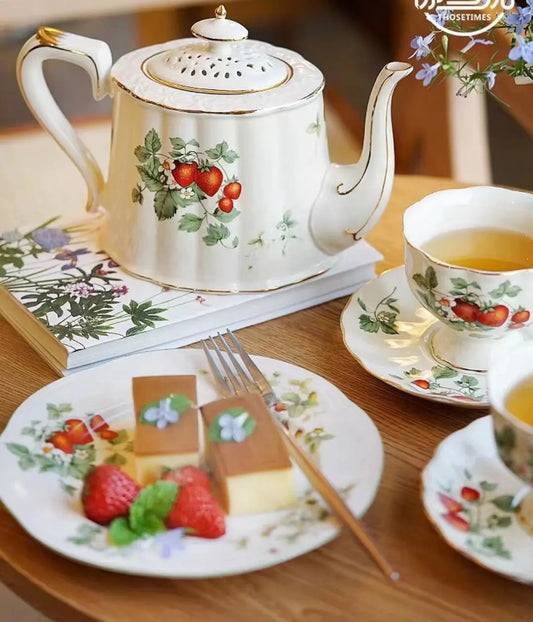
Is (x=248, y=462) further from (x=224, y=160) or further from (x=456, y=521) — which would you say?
(x=224, y=160)

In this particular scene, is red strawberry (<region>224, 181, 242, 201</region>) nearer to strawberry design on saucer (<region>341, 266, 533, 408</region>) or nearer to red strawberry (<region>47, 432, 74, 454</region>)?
strawberry design on saucer (<region>341, 266, 533, 408</region>)

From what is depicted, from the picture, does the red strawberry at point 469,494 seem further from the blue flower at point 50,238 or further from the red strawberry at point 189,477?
the blue flower at point 50,238

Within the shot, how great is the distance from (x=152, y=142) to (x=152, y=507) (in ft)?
1.33

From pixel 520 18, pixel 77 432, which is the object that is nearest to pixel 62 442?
pixel 77 432

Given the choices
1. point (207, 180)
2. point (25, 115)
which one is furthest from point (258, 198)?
point (25, 115)

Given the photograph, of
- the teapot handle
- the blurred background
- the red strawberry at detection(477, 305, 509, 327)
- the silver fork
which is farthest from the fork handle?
the blurred background

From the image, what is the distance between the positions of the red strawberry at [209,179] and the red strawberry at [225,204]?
0.04 ft

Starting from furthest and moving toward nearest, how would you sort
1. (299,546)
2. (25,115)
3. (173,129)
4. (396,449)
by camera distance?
(25,115)
(173,129)
(396,449)
(299,546)

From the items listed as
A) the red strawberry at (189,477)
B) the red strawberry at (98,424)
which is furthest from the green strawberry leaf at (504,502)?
the red strawberry at (98,424)

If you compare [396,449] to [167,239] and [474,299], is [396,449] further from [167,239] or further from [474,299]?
[167,239]

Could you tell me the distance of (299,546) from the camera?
67 centimetres

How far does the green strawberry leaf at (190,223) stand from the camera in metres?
0.96

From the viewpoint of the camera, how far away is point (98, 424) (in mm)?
810

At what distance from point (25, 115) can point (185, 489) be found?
7.19 feet
